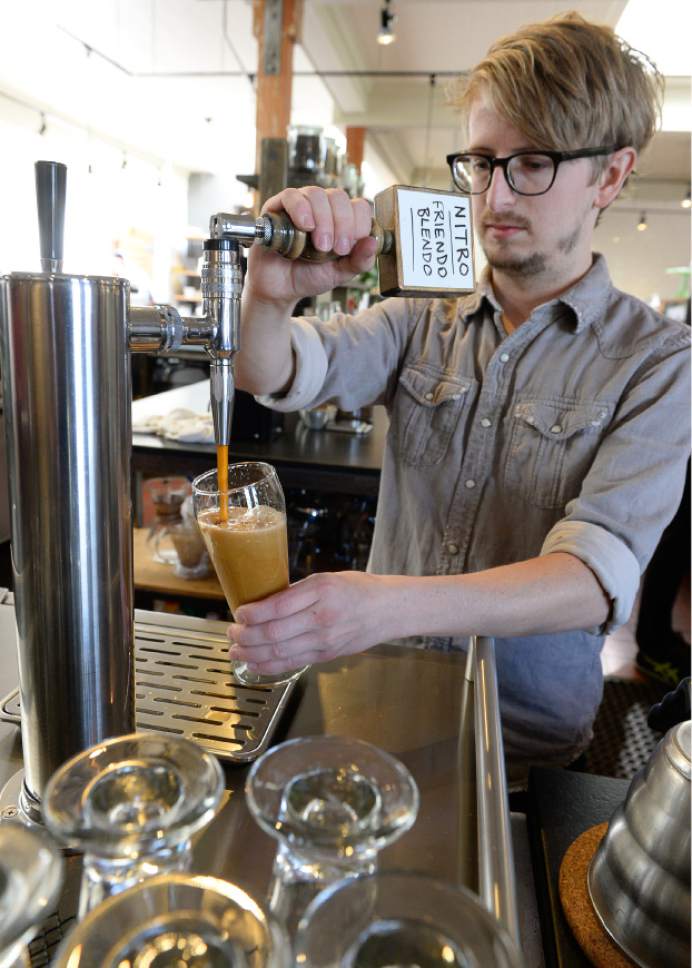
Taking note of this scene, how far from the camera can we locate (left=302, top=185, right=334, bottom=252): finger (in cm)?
81

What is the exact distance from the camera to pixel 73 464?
582mm

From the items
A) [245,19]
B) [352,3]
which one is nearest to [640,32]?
[352,3]

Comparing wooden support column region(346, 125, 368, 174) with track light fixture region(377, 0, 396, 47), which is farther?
wooden support column region(346, 125, 368, 174)

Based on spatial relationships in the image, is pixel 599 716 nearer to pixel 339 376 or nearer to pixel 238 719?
pixel 339 376

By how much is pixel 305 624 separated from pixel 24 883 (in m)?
0.43

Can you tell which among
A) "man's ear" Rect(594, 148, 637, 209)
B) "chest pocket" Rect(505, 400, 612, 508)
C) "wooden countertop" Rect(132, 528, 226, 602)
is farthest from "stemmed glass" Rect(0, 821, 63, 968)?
"wooden countertop" Rect(132, 528, 226, 602)

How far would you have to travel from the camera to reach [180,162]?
3676mm

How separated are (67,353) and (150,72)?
698 cm

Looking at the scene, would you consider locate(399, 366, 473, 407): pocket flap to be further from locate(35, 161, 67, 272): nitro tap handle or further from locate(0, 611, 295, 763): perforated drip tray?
locate(35, 161, 67, 272): nitro tap handle

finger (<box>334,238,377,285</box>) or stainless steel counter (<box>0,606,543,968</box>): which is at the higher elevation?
finger (<box>334,238,377,285</box>)

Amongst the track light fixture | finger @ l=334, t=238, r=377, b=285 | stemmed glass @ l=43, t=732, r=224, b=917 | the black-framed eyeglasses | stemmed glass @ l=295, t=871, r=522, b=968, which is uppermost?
the track light fixture

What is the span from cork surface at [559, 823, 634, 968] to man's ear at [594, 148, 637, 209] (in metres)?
1.11

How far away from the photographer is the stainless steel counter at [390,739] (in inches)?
25.2

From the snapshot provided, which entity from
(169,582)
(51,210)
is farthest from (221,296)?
(169,582)
